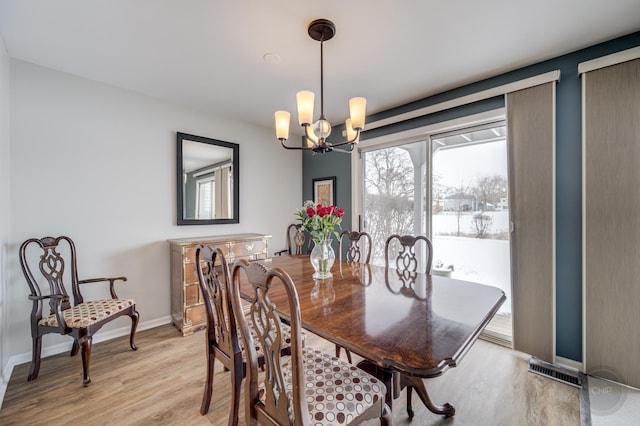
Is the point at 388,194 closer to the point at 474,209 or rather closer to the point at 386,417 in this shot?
the point at 474,209

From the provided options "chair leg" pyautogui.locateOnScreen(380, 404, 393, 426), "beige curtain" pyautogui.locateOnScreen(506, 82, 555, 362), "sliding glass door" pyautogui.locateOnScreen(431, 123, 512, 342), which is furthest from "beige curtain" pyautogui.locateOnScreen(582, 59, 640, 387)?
"chair leg" pyautogui.locateOnScreen(380, 404, 393, 426)

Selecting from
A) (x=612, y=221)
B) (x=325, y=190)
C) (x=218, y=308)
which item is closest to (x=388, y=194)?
(x=325, y=190)

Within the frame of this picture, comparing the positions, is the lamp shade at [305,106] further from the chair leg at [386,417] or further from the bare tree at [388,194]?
the bare tree at [388,194]

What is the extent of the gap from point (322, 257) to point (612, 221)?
7.27 feet

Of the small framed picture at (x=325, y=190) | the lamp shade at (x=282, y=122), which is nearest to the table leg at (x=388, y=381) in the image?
the lamp shade at (x=282, y=122)

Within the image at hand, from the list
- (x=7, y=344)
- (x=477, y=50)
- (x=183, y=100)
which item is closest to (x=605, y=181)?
(x=477, y=50)

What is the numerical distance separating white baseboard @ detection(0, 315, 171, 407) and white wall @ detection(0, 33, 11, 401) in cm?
2

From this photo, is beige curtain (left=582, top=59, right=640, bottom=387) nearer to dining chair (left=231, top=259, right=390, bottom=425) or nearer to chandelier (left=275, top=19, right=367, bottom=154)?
chandelier (left=275, top=19, right=367, bottom=154)

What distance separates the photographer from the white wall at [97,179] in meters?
2.32

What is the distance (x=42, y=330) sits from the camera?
2088mm

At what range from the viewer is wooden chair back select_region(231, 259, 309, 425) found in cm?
92

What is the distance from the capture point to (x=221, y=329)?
1589 millimetres

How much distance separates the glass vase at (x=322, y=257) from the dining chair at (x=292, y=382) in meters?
0.64

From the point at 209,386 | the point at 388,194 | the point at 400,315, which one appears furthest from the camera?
the point at 388,194
